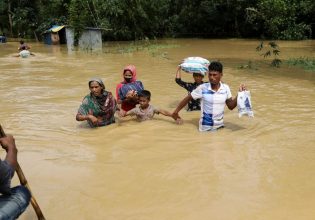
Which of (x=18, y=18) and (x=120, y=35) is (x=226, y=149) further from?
(x=18, y=18)

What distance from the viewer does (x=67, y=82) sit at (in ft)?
36.7

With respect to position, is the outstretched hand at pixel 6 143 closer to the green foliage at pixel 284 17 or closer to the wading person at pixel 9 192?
the wading person at pixel 9 192

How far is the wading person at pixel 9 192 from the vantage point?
2631mm

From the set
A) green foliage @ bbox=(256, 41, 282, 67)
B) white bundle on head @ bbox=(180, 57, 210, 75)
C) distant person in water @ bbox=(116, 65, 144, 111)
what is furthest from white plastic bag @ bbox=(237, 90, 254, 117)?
green foliage @ bbox=(256, 41, 282, 67)

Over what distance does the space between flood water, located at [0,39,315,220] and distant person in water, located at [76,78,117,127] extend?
0.61ft

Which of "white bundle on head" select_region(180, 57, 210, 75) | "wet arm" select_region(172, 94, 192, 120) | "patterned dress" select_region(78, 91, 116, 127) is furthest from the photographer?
"white bundle on head" select_region(180, 57, 210, 75)

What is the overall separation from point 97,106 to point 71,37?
19376mm

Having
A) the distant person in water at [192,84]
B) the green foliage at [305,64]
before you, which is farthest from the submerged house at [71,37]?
the distant person in water at [192,84]

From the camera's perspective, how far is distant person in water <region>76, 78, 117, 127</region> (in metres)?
6.14

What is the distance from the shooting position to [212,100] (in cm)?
566

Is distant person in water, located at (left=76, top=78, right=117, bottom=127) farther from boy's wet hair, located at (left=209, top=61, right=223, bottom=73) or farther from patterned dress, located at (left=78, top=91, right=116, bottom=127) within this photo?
boy's wet hair, located at (left=209, top=61, right=223, bottom=73)

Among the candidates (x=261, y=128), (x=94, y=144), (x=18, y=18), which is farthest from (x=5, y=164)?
(x=18, y=18)

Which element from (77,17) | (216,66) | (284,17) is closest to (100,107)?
(216,66)

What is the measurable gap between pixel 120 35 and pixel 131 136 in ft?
72.5
